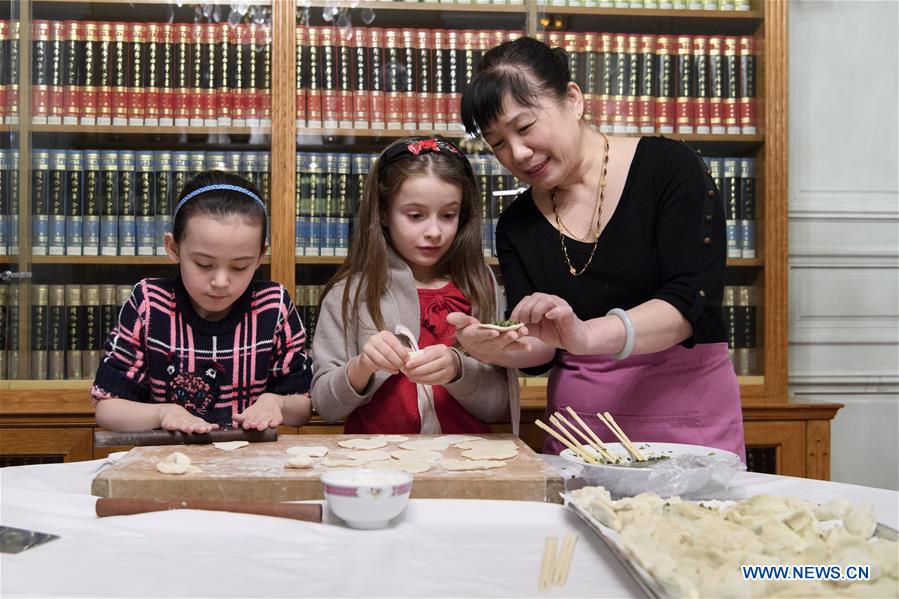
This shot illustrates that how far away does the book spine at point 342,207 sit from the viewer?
2.83m

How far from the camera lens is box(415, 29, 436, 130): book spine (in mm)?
2850

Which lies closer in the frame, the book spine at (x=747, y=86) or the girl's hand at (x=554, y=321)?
the girl's hand at (x=554, y=321)

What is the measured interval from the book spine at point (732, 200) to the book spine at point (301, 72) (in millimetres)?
1531

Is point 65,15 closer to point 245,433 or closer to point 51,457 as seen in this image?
point 51,457

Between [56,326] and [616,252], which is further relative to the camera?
[56,326]

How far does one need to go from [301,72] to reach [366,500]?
219 cm

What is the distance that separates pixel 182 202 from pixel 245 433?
1.87 ft

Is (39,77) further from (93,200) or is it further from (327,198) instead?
(327,198)

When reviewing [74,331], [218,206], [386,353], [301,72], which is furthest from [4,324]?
[386,353]

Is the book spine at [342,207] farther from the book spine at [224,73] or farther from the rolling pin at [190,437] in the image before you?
the rolling pin at [190,437]

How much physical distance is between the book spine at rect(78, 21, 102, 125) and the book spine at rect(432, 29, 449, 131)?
117 cm

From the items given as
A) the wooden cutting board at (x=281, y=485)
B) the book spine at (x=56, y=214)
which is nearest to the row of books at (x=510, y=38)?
the book spine at (x=56, y=214)

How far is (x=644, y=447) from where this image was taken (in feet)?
4.18

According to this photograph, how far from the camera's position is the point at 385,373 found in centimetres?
173
